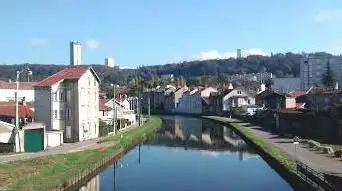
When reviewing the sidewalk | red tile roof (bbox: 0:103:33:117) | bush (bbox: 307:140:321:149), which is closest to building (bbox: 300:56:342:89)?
red tile roof (bbox: 0:103:33:117)

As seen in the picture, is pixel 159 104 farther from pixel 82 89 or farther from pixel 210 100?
pixel 82 89

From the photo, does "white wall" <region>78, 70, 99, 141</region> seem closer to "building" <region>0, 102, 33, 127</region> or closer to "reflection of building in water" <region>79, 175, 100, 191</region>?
"building" <region>0, 102, 33, 127</region>

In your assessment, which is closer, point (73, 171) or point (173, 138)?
point (73, 171)

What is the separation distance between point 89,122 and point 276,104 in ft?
150

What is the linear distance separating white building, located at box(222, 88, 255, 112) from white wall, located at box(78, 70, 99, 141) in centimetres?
6861

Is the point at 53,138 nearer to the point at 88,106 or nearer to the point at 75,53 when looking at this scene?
the point at 88,106

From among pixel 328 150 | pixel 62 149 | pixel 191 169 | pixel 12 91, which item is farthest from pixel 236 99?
pixel 328 150

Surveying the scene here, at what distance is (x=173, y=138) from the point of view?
7600 cm

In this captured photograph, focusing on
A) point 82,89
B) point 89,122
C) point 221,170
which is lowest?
point 221,170

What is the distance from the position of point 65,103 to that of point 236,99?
77.0 m

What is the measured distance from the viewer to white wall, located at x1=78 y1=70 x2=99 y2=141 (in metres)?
56.7

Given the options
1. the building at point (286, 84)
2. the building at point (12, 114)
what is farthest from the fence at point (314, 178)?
the building at point (286, 84)

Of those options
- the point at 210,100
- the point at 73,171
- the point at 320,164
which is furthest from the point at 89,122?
the point at 210,100

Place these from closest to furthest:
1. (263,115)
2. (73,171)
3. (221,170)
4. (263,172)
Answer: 1. (73,171)
2. (263,172)
3. (221,170)
4. (263,115)
